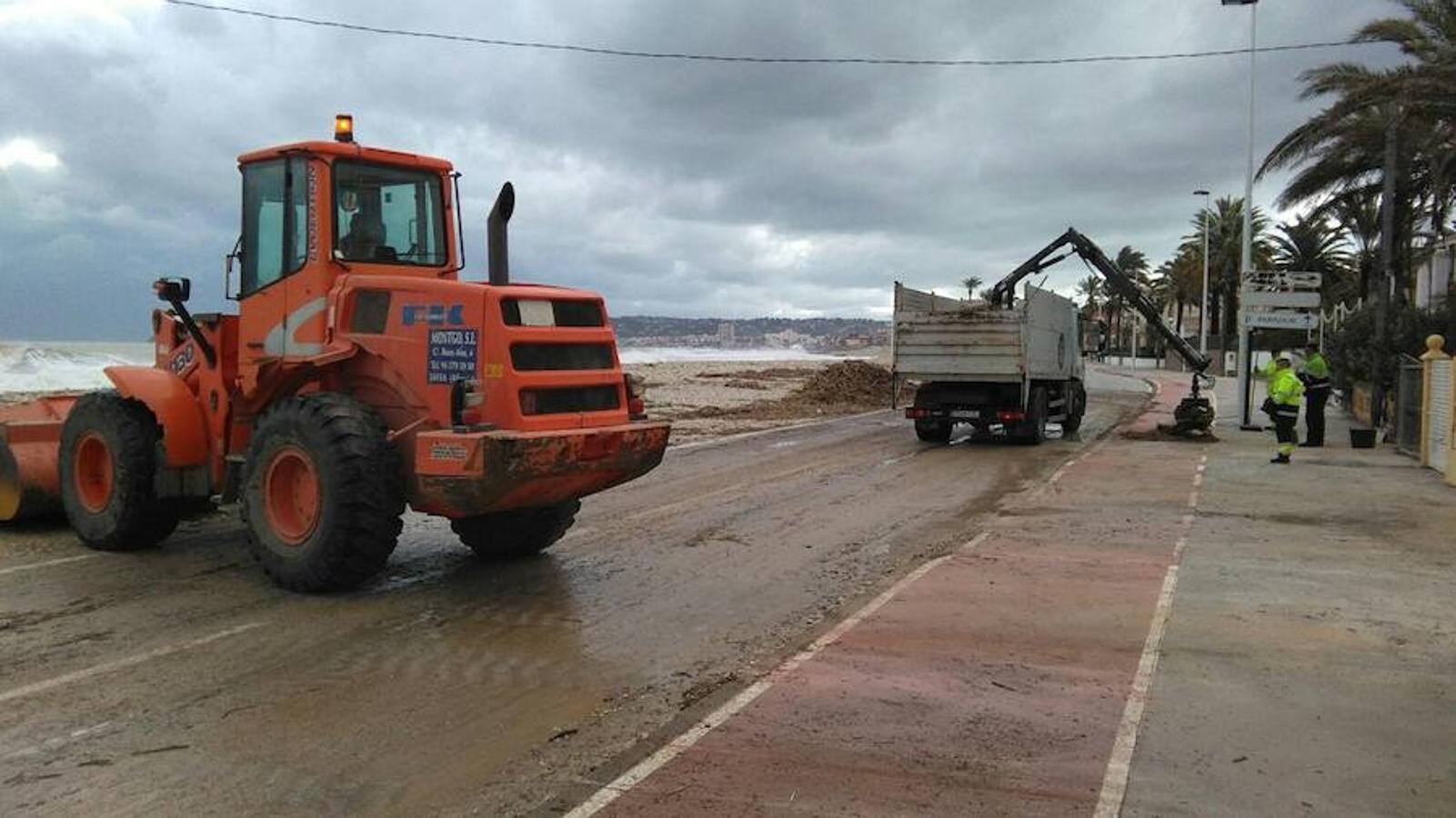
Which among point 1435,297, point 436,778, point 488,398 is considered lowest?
point 436,778

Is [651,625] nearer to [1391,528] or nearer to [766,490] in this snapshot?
[766,490]

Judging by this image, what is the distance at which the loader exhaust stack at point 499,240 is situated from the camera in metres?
7.67

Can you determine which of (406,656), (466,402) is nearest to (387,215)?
(466,402)

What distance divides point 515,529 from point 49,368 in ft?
109

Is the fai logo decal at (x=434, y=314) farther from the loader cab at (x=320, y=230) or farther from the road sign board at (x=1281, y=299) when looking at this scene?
the road sign board at (x=1281, y=299)

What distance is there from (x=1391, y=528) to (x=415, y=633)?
9165mm

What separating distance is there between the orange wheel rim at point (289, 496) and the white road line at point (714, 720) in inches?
133

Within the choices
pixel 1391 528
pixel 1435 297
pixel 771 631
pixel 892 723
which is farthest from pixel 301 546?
pixel 1435 297

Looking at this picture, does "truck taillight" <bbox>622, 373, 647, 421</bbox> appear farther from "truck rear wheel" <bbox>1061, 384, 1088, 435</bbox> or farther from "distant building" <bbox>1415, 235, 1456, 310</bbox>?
Answer: "distant building" <bbox>1415, 235, 1456, 310</bbox>

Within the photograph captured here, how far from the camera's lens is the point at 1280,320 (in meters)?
22.5

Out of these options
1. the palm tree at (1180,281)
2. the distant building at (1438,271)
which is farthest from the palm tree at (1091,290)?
the distant building at (1438,271)

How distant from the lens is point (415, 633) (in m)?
6.56

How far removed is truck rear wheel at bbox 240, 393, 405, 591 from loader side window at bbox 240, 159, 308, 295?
1.09 metres

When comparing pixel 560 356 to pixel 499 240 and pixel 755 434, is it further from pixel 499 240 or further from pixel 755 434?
pixel 755 434
